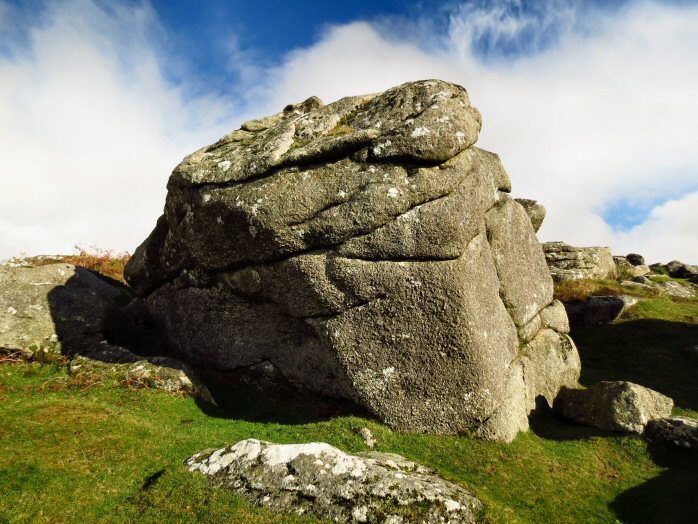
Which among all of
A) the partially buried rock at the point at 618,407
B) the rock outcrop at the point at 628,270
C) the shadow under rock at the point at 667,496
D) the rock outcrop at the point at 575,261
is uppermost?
the rock outcrop at the point at 575,261

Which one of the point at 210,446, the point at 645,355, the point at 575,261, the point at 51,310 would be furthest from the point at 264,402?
the point at 575,261

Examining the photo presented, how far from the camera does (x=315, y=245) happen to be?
827 inches

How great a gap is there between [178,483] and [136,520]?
5.20 ft

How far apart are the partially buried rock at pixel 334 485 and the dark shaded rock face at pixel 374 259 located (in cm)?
548

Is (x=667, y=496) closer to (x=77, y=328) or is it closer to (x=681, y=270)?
(x=77, y=328)

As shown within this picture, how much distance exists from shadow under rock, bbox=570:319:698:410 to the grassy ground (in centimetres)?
523

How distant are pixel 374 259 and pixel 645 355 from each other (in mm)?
26486

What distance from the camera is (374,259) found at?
66.8ft

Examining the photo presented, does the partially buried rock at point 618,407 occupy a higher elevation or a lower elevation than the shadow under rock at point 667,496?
higher

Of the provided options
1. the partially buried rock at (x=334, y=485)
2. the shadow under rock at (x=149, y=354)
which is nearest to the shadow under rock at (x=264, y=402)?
the shadow under rock at (x=149, y=354)

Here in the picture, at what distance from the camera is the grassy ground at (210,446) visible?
44.9ft

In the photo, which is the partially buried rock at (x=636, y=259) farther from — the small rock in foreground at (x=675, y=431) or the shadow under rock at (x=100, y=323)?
the shadow under rock at (x=100, y=323)

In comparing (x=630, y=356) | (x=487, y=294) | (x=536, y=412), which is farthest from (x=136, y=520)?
(x=630, y=356)

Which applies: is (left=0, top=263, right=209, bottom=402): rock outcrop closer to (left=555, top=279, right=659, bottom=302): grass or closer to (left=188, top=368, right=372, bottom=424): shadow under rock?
(left=188, top=368, right=372, bottom=424): shadow under rock
